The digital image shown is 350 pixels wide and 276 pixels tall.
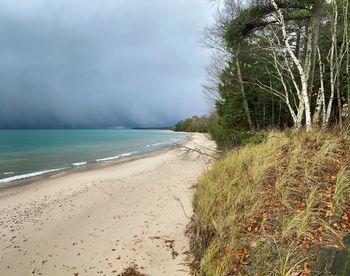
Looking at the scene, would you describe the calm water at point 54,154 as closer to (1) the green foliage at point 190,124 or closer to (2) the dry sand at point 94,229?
(2) the dry sand at point 94,229

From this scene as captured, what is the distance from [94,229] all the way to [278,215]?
15.4 feet

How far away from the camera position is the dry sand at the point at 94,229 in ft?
12.0

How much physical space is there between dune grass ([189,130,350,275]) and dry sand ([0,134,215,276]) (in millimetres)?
924

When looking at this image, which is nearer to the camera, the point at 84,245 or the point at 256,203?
the point at 256,203

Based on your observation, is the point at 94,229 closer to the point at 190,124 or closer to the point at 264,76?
the point at 264,76

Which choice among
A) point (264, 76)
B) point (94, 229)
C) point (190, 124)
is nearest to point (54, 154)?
point (94, 229)

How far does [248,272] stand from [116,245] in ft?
10.4

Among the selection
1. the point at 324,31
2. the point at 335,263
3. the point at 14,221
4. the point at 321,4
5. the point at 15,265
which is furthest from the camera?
the point at 324,31

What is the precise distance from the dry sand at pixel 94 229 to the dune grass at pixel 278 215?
3.03ft

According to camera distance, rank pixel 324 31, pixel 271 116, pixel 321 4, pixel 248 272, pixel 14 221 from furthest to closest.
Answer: pixel 271 116 < pixel 324 31 < pixel 321 4 < pixel 14 221 < pixel 248 272

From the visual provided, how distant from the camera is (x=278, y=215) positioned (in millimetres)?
3020

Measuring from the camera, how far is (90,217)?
5836 mm

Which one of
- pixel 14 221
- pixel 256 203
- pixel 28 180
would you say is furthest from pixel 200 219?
pixel 28 180

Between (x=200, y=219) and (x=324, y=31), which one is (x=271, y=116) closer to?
(x=324, y=31)
